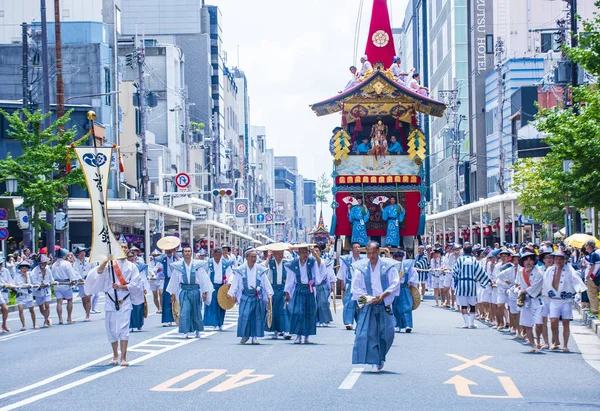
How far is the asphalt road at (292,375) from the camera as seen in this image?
1066cm

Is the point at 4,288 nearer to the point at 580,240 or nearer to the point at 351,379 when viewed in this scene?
the point at 351,379

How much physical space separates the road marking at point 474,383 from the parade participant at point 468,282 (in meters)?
8.79

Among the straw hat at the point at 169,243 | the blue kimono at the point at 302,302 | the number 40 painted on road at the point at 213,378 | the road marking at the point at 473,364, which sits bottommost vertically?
the road marking at the point at 473,364

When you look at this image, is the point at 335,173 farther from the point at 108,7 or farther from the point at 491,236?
the point at 108,7

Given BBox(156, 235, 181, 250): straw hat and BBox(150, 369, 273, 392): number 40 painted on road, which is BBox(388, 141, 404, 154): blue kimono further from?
BBox(150, 369, 273, 392): number 40 painted on road

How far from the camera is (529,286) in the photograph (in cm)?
1680

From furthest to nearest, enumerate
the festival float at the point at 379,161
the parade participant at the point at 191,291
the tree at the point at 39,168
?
the tree at the point at 39,168, the festival float at the point at 379,161, the parade participant at the point at 191,291

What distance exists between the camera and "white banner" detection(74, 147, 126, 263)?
47.9 feet

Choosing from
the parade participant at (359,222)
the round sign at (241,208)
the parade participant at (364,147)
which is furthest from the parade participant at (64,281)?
the round sign at (241,208)

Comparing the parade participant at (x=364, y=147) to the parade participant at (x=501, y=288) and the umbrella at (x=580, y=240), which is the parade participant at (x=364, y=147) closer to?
the umbrella at (x=580, y=240)

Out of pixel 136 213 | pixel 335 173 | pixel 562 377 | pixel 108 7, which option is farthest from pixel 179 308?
pixel 108 7

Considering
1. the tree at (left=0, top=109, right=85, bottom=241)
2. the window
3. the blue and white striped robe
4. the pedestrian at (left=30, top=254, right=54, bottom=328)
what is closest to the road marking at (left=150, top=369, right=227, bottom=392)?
the blue and white striped robe

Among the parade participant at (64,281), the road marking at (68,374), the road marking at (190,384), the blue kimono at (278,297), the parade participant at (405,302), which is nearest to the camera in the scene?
the road marking at (68,374)

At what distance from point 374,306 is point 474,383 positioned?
197 cm
